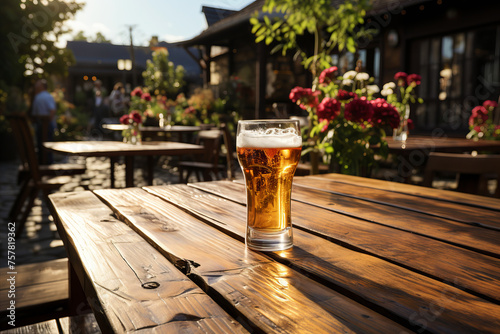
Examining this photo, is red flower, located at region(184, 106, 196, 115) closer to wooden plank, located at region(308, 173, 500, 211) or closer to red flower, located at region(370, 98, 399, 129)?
red flower, located at region(370, 98, 399, 129)

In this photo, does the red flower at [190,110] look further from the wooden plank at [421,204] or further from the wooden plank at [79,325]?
the wooden plank at [79,325]

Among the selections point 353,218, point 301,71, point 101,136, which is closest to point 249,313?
point 353,218

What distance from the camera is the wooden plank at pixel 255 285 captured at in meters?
0.49

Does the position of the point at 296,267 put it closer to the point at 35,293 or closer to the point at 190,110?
the point at 35,293

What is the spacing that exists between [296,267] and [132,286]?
26 cm

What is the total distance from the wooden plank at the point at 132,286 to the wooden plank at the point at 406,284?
0.19 metres

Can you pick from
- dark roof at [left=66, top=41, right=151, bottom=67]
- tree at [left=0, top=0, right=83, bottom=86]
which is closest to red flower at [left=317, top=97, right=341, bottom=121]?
tree at [left=0, top=0, right=83, bottom=86]

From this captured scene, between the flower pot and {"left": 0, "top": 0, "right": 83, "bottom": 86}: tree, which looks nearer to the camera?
the flower pot

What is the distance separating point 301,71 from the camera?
1063 centimetres

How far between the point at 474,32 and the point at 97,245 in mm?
6775

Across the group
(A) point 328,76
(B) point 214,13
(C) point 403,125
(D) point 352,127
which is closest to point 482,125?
(C) point 403,125

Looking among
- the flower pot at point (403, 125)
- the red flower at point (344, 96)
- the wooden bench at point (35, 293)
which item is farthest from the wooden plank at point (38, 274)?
the flower pot at point (403, 125)

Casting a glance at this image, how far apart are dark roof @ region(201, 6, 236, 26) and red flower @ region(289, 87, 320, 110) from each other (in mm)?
10761

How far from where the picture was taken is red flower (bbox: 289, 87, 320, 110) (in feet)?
10.3
